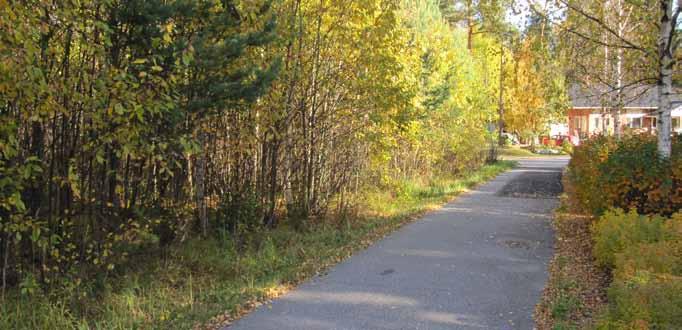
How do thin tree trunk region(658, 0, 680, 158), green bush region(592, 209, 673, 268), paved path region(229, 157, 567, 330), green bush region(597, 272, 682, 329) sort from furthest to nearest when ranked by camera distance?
thin tree trunk region(658, 0, 680, 158) < green bush region(592, 209, 673, 268) < paved path region(229, 157, 567, 330) < green bush region(597, 272, 682, 329)

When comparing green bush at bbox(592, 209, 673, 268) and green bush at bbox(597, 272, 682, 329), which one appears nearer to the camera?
green bush at bbox(597, 272, 682, 329)

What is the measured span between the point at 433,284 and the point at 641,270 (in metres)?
2.47

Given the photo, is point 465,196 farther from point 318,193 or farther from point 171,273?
point 171,273

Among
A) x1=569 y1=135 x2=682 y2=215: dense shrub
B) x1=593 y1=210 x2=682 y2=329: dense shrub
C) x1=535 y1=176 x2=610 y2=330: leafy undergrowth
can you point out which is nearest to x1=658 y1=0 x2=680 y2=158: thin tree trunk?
x1=569 y1=135 x2=682 y2=215: dense shrub

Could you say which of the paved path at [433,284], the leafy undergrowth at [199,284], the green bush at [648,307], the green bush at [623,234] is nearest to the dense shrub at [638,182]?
the paved path at [433,284]

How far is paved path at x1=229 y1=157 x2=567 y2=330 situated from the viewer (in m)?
6.00

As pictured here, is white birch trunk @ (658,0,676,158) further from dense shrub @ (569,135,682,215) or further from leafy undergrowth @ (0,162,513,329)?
leafy undergrowth @ (0,162,513,329)

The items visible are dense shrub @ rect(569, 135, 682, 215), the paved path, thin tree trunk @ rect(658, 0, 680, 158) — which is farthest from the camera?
thin tree trunk @ rect(658, 0, 680, 158)

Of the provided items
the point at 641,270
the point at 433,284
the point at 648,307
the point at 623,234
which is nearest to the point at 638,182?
the point at 623,234

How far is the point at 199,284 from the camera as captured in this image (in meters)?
7.62

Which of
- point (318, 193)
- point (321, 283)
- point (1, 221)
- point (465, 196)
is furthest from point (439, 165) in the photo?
point (1, 221)

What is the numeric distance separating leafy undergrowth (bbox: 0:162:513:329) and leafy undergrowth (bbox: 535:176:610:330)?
9.52ft

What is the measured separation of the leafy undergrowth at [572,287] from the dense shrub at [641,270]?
0.31 metres

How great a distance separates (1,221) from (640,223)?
7178 mm
